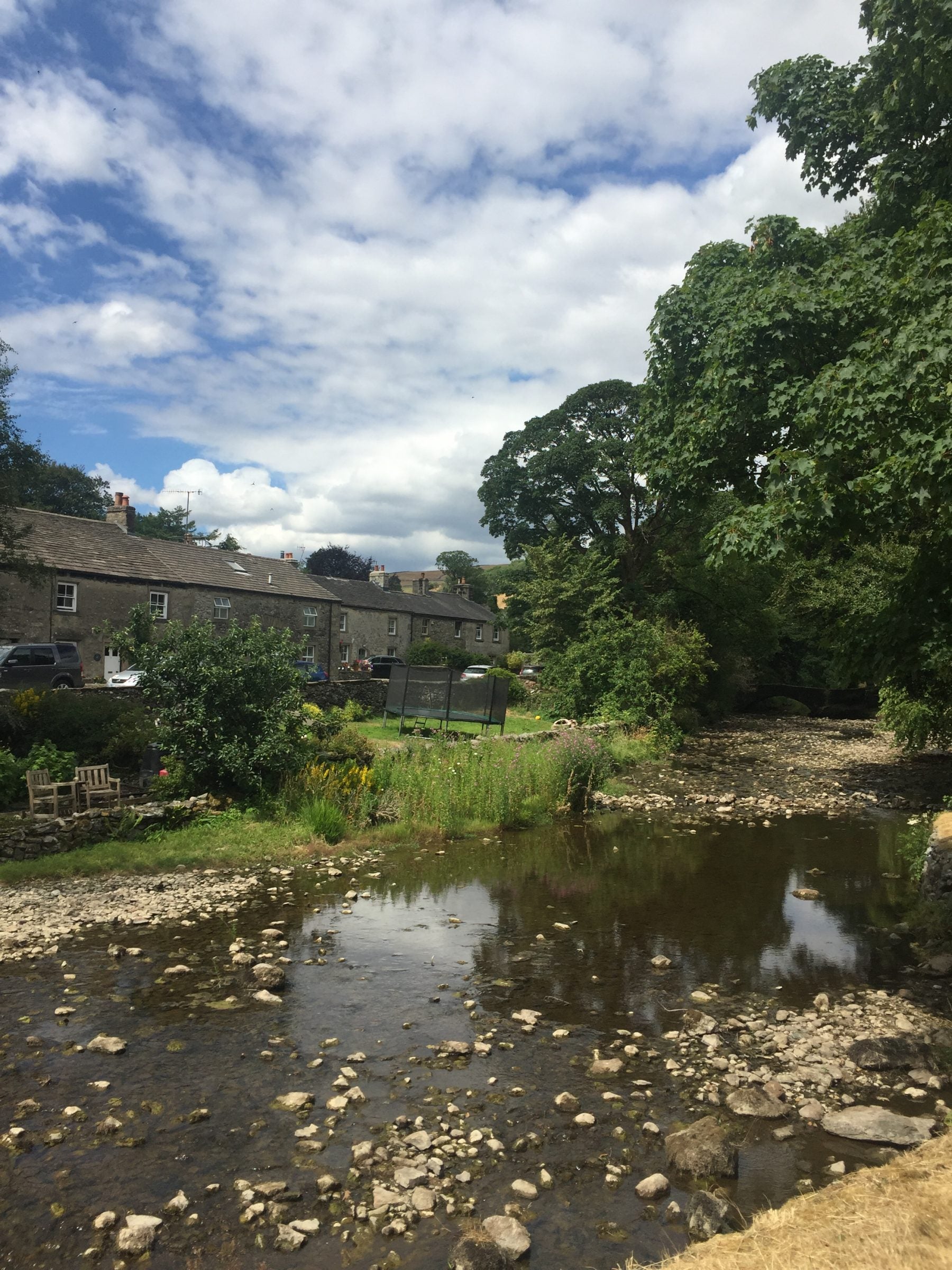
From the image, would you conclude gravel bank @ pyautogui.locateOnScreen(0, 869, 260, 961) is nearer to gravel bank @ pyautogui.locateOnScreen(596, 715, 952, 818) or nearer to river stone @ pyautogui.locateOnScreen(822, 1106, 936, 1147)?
river stone @ pyautogui.locateOnScreen(822, 1106, 936, 1147)

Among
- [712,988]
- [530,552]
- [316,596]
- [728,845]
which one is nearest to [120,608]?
[316,596]

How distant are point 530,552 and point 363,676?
16546 millimetres

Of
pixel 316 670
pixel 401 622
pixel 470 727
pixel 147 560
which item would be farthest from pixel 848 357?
pixel 401 622

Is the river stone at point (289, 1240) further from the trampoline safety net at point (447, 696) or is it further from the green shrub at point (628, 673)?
the green shrub at point (628, 673)

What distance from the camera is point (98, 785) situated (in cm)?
1298

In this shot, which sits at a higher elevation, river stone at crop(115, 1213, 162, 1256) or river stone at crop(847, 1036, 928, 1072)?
river stone at crop(847, 1036, 928, 1072)

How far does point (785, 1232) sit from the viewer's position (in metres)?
3.70

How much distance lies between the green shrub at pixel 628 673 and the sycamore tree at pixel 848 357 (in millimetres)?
10461

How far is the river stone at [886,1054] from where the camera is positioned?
20.2 feet

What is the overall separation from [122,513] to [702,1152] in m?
47.4

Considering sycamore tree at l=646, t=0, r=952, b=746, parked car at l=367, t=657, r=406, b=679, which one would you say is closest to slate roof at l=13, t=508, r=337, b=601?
parked car at l=367, t=657, r=406, b=679

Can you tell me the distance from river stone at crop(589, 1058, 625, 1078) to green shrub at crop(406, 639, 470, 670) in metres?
43.1

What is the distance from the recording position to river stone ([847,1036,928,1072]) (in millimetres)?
6168

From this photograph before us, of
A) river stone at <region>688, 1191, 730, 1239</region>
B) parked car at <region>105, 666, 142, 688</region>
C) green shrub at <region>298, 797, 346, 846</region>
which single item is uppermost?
parked car at <region>105, 666, 142, 688</region>
